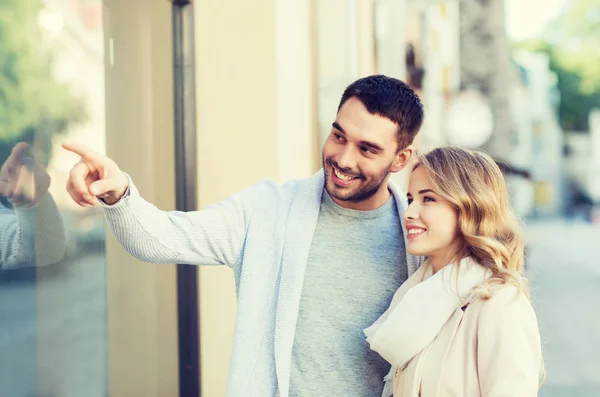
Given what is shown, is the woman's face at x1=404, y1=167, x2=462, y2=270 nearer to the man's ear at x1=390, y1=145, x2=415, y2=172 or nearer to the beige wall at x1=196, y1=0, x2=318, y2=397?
the man's ear at x1=390, y1=145, x2=415, y2=172

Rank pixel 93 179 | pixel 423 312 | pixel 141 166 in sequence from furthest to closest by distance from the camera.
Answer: pixel 141 166 → pixel 423 312 → pixel 93 179

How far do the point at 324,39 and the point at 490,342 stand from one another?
16.4ft

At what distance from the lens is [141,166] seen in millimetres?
3646

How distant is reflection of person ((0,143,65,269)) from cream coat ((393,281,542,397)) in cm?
125

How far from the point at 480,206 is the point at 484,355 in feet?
1.63

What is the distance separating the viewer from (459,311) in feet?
7.37

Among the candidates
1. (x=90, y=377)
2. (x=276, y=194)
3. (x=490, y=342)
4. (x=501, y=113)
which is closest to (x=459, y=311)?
(x=490, y=342)

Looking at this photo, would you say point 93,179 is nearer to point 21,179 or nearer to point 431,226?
point 21,179

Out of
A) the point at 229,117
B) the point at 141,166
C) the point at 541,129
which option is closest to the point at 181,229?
the point at 141,166

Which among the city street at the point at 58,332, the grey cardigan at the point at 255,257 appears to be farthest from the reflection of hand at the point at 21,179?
the grey cardigan at the point at 255,257

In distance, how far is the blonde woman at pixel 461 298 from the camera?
2096mm

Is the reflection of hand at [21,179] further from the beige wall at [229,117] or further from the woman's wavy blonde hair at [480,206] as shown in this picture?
the beige wall at [229,117]

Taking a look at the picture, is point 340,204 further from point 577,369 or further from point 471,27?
point 471,27

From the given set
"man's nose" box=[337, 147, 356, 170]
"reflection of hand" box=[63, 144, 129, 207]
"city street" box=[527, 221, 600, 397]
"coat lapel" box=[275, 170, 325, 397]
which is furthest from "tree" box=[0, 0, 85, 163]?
"city street" box=[527, 221, 600, 397]
